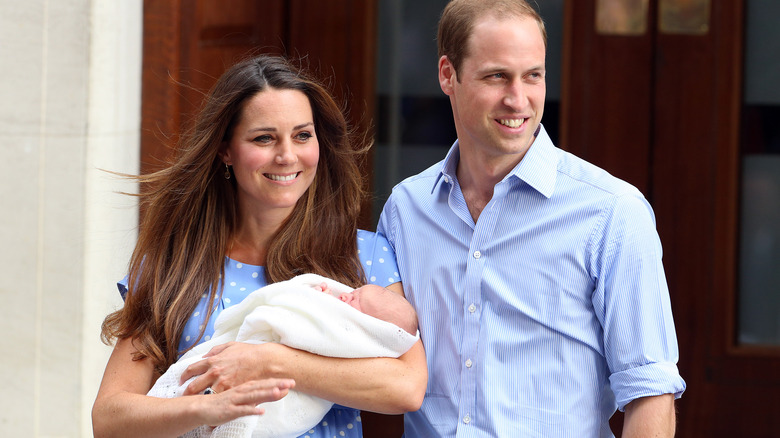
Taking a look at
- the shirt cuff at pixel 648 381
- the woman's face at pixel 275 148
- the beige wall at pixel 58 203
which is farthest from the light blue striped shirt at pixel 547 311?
the beige wall at pixel 58 203

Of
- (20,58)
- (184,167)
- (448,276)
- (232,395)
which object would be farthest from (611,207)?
(20,58)

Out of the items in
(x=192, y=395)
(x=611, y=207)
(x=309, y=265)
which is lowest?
(x=192, y=395)

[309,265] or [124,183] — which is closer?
[309,265]

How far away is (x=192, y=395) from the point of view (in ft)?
6.46

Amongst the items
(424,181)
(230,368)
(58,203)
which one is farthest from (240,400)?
(58,203)

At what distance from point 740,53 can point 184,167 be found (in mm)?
2323

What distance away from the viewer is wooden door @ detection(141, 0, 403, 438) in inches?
137

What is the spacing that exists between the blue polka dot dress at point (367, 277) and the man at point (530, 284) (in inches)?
5.9

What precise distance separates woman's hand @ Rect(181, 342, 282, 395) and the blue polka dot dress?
0.17 meters

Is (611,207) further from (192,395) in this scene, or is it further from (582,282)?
(192,395)

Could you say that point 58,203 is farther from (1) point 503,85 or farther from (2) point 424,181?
(1) point 503,85

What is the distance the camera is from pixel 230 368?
1.97 metres

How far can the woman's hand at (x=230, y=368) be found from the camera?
1.96 meters

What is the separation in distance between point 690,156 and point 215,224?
2074mm
